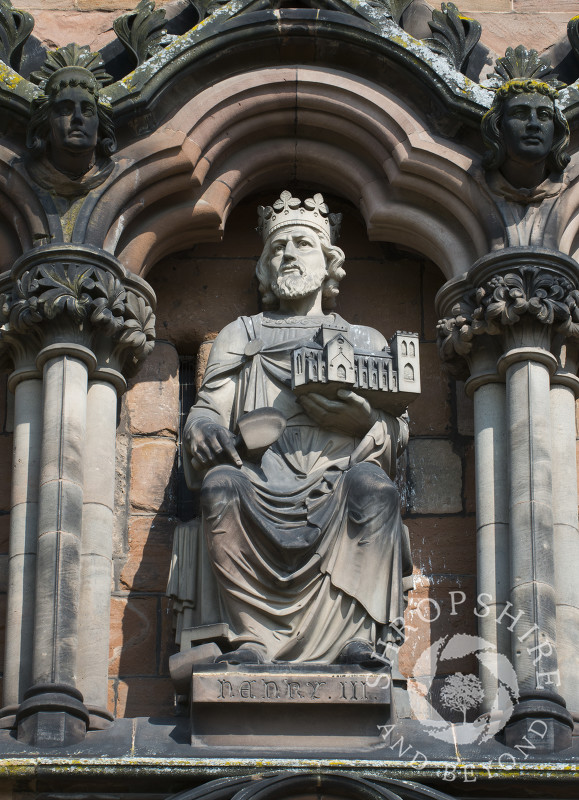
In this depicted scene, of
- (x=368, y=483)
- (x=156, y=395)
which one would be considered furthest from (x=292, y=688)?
(x=156, y=395)

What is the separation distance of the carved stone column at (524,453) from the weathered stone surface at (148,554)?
147cm

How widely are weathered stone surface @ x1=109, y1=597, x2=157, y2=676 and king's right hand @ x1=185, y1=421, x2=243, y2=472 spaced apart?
819 mm

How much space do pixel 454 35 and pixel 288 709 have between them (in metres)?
3.66

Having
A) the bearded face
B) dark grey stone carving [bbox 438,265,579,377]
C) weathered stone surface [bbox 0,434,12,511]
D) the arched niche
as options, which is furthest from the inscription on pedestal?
the arched niche

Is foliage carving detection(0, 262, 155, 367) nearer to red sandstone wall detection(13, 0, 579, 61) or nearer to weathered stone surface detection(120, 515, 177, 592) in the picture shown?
weathered stone surface detection(120, 515, 177, 592)

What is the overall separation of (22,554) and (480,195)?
2.74 m

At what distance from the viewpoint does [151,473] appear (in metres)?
11.5

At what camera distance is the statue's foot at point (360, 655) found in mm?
10094

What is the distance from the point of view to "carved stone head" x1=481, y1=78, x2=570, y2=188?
11.4 m

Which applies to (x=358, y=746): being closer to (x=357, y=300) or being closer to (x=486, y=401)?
(x=486, y=401)

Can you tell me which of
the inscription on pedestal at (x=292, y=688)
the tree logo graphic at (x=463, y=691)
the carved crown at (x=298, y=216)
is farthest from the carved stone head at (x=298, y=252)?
the inscription on pedestal at (x=292, y=688)

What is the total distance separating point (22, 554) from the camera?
1060 cm

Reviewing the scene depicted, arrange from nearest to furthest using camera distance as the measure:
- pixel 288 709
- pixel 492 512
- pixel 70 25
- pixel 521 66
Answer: pixel 288 709
pixel 492 512
pixel 521 66
pixel 70 25

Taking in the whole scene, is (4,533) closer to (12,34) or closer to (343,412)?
(343,412)
